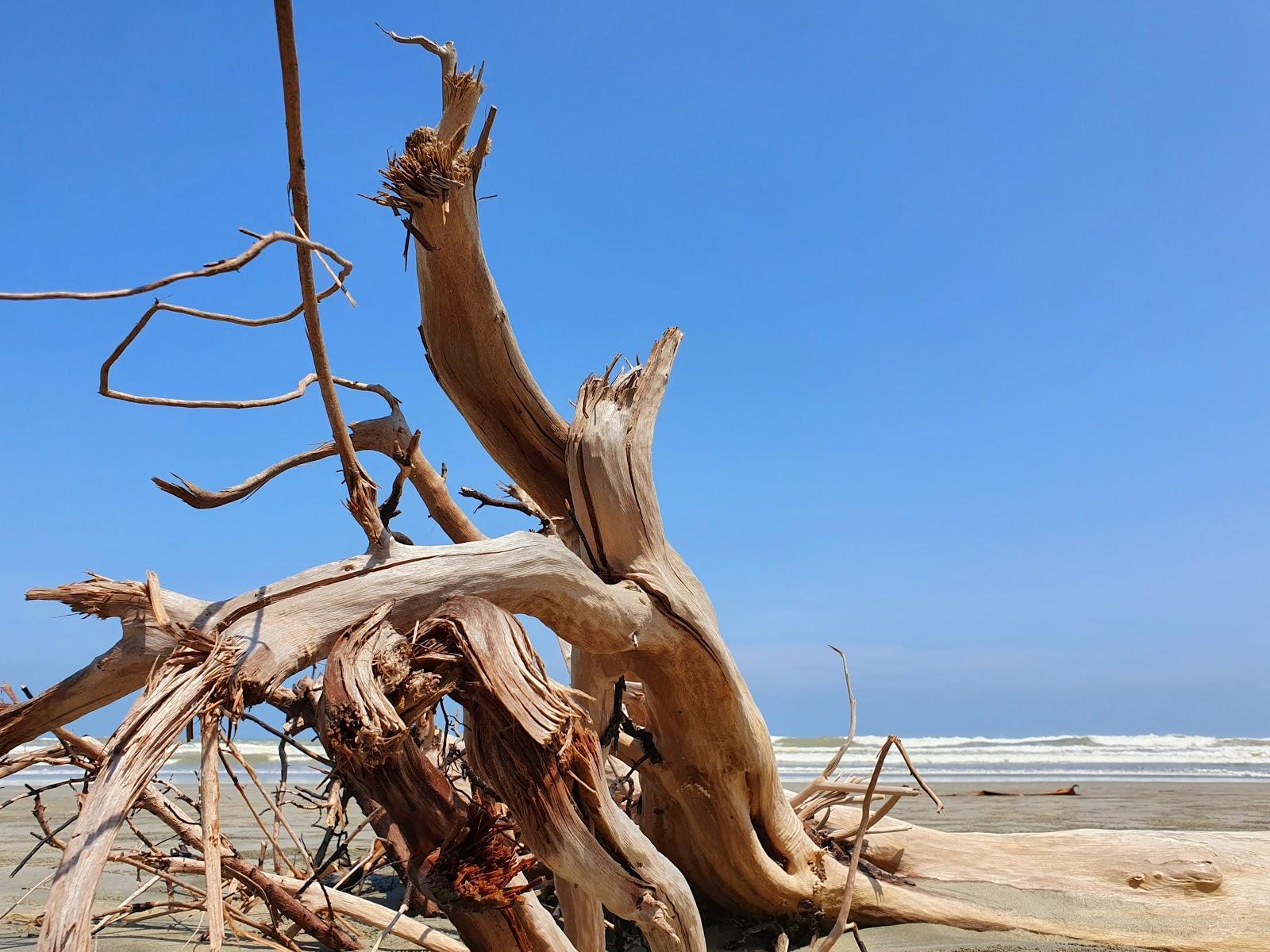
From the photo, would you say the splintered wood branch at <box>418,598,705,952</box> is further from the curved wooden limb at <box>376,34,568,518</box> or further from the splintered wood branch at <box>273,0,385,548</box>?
the curved wooden limb at <box>376,34,568,518</box>

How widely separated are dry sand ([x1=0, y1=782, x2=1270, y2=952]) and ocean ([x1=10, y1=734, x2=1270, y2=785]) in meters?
2.71

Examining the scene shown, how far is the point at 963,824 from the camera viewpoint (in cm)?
714

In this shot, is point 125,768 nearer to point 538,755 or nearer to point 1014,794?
point 538,755

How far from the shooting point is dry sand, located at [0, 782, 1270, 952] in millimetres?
3283

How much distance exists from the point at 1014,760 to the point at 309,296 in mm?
22869

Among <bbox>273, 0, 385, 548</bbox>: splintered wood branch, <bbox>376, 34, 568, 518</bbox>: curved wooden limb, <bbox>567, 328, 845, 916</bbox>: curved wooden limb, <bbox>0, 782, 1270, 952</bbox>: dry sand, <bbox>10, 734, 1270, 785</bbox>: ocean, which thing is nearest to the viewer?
<bbox>273, 0, 385, 548</bbox>: splintered wood branch

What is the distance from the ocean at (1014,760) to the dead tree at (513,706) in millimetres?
9553

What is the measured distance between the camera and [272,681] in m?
1.58

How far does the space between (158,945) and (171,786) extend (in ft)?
2.62

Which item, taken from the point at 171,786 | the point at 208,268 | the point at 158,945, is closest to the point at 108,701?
the point at 208,268

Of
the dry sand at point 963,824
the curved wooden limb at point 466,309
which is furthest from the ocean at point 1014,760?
the curved wooden limb at point 466,309

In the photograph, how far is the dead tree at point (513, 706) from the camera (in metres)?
1.53

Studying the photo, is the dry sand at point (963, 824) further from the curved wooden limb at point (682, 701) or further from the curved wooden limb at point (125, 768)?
the curved wooden limb at point (125, 768)

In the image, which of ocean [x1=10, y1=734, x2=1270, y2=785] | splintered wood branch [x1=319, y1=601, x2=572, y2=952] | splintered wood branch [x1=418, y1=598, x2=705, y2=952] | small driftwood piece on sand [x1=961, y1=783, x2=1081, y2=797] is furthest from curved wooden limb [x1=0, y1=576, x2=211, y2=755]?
ocean [x1=10, y1=734, x2=1270, y2=785]
